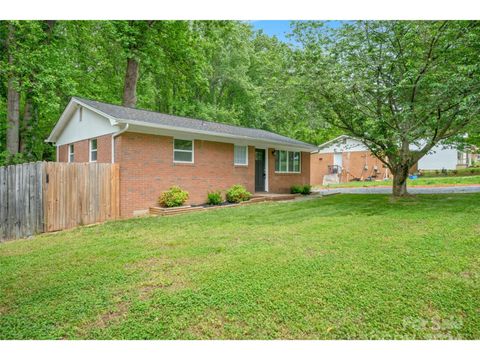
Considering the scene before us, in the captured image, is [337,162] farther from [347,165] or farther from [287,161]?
[287,161]

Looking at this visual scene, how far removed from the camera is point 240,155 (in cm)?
1311

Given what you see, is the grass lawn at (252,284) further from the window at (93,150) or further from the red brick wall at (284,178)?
the red brick wall at (284,178)

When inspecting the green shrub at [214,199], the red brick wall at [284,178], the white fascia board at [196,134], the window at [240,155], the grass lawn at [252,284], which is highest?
the white fascia board at [196,134]

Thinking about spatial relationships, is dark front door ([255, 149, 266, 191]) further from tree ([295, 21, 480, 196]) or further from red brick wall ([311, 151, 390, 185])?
red brick wall ([311, 151, 390, 185])

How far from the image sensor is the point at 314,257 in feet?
14.7

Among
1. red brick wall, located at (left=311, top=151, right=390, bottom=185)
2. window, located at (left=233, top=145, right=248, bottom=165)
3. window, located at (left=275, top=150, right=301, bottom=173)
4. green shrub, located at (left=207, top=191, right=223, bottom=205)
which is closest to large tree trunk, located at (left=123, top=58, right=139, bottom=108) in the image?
window, located at (left=233, top=145, right=248, bottom=165)

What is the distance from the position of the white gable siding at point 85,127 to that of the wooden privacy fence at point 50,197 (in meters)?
1.98

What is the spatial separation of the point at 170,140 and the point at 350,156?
805 inches

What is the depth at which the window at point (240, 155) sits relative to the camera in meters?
12.8

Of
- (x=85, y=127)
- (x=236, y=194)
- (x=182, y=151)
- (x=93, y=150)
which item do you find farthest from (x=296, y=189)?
(x=85, y=127)

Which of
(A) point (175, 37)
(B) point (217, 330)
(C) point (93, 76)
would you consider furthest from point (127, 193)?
(C) point (93, 76)

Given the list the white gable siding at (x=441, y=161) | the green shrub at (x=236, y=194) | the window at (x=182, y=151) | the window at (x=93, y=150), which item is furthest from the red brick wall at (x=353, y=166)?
the window at (x=93, y=150)

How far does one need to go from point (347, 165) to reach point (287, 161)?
13.2 meters
